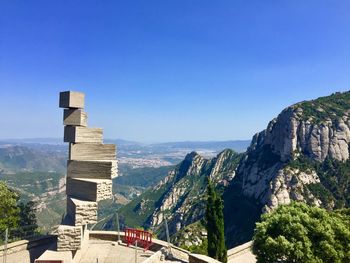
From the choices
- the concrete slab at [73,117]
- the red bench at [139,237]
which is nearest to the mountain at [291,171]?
the red bench at [139,237]

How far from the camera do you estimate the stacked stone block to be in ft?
75.6

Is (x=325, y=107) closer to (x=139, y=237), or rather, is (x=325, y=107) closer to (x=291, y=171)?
(x=291, y=171)

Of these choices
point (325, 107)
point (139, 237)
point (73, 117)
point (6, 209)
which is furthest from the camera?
point (325, 107)

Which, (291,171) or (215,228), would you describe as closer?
(215,228)

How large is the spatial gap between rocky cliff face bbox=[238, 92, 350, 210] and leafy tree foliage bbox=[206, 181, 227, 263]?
106524 mm

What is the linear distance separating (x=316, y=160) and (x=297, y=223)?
5256 inches

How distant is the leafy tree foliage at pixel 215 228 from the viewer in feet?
80.0

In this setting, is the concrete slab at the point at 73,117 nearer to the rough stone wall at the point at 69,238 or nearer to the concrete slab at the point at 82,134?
the concrete slab at the point at 82,134

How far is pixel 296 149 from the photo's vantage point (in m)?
147

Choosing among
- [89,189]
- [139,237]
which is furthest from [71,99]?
[139,237]

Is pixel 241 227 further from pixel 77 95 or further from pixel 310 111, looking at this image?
pixel 77 95

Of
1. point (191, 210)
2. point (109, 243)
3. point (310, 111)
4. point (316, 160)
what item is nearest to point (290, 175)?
point (316, 160)

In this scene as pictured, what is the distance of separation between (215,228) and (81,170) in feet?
36.3

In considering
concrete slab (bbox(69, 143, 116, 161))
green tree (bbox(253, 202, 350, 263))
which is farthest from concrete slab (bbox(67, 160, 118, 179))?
green tree (bbox(253, 202, 350, 263))
